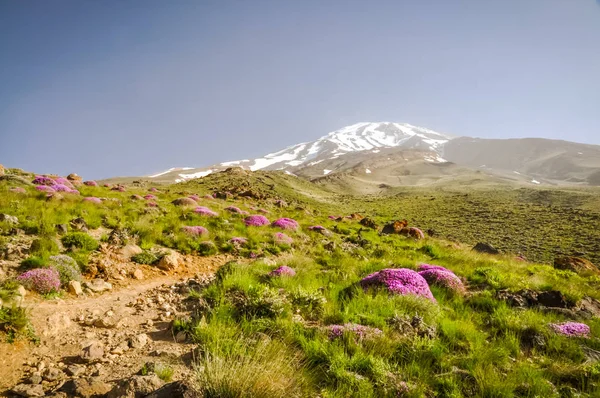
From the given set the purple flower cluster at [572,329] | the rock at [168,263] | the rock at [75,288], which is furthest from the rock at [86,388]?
the purple flower cluster at [572,329]

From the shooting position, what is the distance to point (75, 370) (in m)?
4.07

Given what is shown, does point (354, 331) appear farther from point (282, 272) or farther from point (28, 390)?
point (28, 390)

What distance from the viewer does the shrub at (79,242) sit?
8469mm

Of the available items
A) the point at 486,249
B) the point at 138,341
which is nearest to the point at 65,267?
the point at 138,341

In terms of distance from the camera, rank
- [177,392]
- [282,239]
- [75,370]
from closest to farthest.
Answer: [177,392], [75,370], [282,239]

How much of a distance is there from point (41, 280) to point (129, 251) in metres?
2.97

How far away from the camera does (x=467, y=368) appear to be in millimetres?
4562

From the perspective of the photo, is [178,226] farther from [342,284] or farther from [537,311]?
[537,311]

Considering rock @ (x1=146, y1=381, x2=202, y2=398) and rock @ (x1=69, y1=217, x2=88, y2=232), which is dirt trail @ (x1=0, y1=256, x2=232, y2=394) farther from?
rock @ (x1=69, y1=217, x2=88, y2=232)

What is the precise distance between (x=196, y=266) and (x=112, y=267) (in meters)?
2.39

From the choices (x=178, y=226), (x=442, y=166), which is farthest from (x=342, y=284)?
(x=442, y=166)

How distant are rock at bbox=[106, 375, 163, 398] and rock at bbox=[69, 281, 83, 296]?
382 cm

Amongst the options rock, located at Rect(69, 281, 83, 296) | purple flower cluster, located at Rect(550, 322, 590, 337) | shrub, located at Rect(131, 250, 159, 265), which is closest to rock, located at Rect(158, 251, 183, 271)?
shrub, located at Rect(131, 250, 159, 265)

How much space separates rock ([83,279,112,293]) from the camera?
22.6 ft
